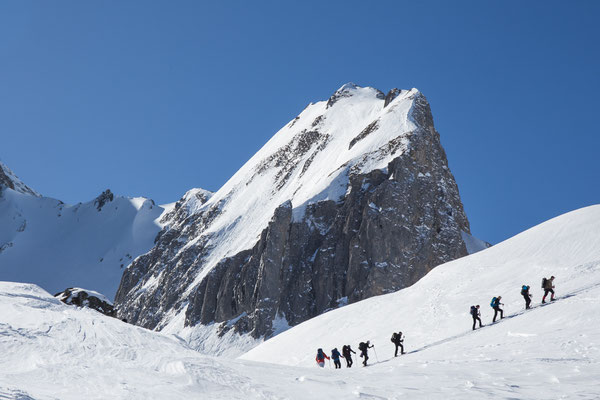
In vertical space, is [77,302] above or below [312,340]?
above

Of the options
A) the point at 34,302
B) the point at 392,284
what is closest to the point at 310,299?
the point at 392,284

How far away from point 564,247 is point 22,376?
101ft

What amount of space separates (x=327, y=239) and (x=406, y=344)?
79.9 meters

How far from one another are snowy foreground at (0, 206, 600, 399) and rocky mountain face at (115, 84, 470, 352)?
55263 mm

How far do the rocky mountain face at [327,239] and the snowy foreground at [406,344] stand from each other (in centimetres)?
5526

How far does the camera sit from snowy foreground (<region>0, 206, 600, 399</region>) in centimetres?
1448

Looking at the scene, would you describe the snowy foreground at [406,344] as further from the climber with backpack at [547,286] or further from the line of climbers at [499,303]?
the climber with backpack at [547,286]

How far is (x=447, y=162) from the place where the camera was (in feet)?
380

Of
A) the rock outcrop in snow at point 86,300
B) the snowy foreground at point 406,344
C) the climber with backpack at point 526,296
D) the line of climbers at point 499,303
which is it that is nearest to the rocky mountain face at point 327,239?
the rock outcrop in snow at point 86,300

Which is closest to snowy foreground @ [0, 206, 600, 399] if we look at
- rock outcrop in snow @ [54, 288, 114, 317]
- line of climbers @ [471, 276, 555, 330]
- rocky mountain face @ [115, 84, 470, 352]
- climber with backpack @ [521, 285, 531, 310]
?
line of climbers @ [471, 276, 555, 330]

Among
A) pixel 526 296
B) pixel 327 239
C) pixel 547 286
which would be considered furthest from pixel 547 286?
pixel 327 239

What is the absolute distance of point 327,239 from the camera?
A: 10850cm

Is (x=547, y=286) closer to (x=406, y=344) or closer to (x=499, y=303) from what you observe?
(x=499, y=303)

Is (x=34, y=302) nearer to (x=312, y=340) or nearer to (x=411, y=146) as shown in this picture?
(x=312, y=340)
